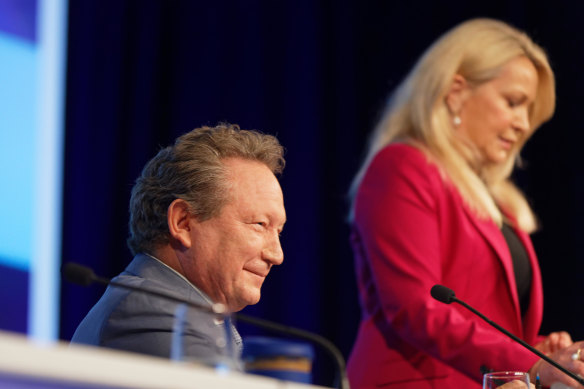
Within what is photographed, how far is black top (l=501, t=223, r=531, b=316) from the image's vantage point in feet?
7.54

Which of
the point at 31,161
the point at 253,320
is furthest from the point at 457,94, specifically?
the point at 253,320

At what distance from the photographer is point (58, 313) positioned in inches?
116

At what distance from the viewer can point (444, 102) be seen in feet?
8.13

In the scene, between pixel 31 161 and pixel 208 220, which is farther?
pixel 31 161

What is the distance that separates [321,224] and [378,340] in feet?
5.52

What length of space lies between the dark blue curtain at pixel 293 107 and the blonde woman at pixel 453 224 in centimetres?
107

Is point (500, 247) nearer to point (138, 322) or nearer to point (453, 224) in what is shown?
point (453, 224)

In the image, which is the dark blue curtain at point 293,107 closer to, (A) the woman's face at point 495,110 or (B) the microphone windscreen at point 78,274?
(A) the woman's face at point 495,110

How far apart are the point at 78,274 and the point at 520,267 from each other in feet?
4.64

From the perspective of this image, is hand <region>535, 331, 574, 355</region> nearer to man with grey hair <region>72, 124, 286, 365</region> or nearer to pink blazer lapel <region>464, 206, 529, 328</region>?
pink blazer lapel <region>464, 206, 529, 328</region>

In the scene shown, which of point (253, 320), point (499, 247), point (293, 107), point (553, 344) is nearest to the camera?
point (253, 320)

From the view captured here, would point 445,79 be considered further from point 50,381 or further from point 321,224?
point 50,381

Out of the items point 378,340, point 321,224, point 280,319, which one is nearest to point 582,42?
point 321,224

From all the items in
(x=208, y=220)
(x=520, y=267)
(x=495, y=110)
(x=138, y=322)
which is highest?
(x=495, y=110)
